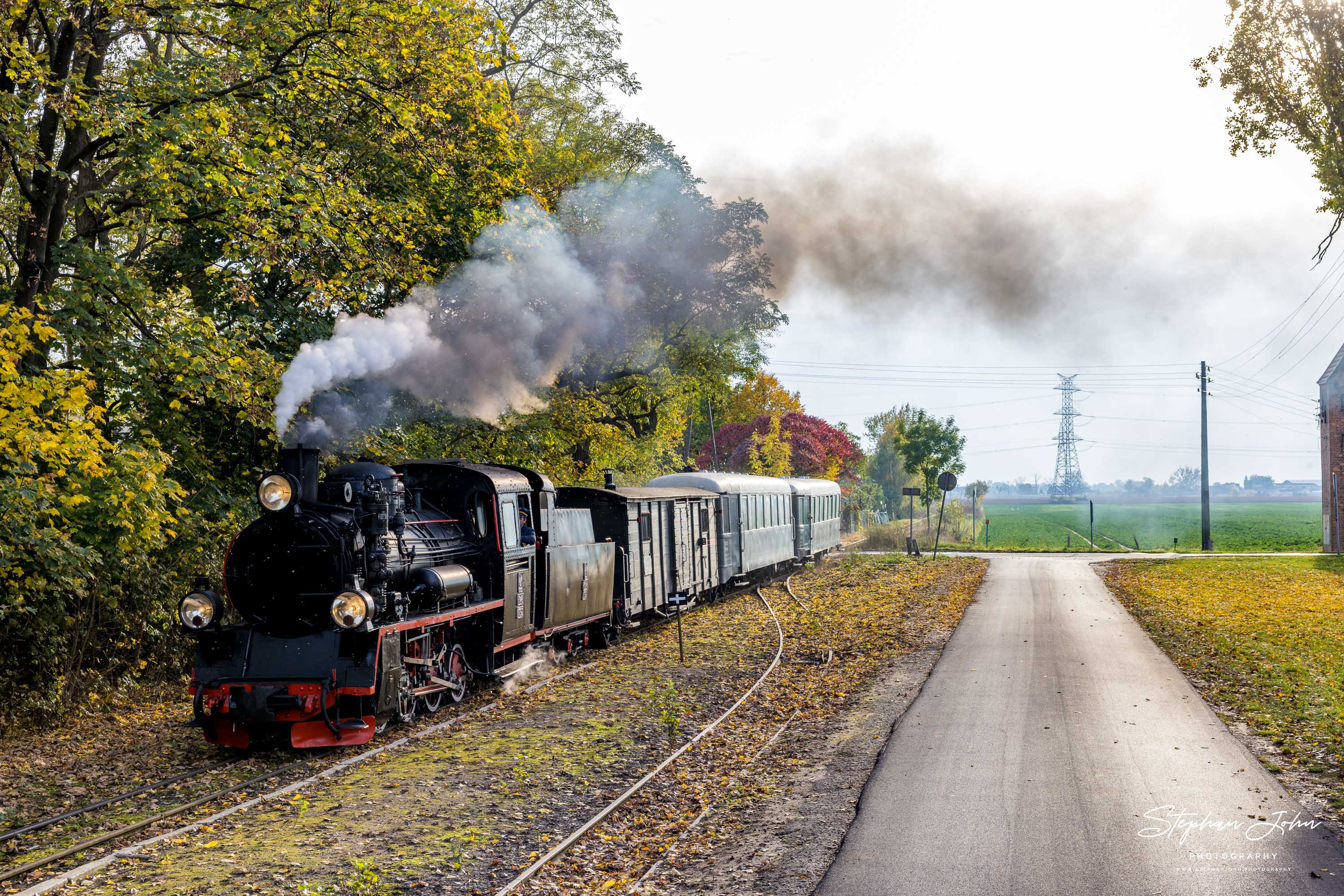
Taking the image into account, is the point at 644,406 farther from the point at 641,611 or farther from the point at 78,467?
the point at 78,467

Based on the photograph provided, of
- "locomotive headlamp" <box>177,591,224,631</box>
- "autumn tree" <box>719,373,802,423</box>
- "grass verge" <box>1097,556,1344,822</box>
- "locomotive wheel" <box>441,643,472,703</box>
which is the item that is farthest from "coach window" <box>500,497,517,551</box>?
"autumn tree" <box>719,373,802,423</box>

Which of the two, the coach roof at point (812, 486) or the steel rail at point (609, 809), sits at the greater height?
the coach roof at point (812, 486)

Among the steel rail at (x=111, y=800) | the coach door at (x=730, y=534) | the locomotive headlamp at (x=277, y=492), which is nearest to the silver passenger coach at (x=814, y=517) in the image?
the coach door at (x=730, y=534)

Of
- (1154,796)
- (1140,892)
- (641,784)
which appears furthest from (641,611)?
(1140,892)

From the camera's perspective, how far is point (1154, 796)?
25.1 feet

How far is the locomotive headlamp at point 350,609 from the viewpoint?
8.86 metres

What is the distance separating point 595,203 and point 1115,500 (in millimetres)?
179489

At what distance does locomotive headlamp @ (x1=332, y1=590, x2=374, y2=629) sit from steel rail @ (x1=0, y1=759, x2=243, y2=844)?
1712mm

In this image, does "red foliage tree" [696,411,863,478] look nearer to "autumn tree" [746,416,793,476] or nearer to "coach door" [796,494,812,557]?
"autumn tree" [746,416,793,476]

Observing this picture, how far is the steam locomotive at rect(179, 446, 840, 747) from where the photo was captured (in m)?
9.20

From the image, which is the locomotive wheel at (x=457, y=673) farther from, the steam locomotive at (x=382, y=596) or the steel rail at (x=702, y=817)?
the steel rail at (x=702, y=817)

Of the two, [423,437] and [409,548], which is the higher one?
[423,437]

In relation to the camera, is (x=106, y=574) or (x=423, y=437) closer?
(x=106, y=574)

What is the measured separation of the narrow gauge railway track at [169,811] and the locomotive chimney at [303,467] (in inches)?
96.1
